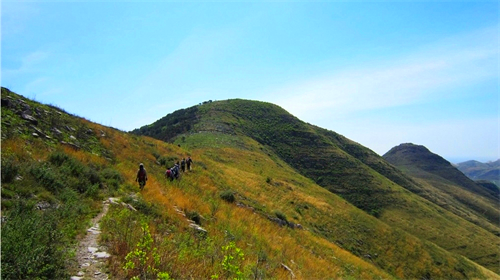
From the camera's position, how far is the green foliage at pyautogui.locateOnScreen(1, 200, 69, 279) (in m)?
3.76

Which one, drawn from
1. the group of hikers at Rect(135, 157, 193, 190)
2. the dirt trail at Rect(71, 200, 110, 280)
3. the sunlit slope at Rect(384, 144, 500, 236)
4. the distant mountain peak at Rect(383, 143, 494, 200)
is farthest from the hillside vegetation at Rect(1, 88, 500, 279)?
the distant mountain peak at Rect(383, 143, 494, 200)

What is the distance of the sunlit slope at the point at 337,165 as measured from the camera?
48.4 meters

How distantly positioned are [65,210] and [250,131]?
68.6 meters

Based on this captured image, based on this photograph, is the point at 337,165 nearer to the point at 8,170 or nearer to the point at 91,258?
the point at 8,170

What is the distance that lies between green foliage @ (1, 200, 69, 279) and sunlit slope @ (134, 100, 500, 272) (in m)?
27.2

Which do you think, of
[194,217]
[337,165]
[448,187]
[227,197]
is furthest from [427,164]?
[194,217]

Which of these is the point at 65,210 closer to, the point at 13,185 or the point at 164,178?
the point at 13,185

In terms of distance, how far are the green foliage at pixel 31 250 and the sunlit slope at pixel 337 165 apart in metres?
27.2

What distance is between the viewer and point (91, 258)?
16.3 ft

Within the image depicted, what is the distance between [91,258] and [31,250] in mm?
1172

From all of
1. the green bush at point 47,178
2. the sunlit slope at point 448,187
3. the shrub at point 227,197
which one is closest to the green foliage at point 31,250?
the green bush at point 47,178

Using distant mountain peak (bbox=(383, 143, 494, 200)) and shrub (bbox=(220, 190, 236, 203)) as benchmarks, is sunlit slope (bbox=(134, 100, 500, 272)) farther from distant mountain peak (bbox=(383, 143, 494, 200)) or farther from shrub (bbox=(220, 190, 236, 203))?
distant mountain peak (bbox=(383, 143, 494, 200))

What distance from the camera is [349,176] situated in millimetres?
63906

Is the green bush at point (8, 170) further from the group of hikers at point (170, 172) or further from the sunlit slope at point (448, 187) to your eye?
the sunlit slope at point (448, 187)
